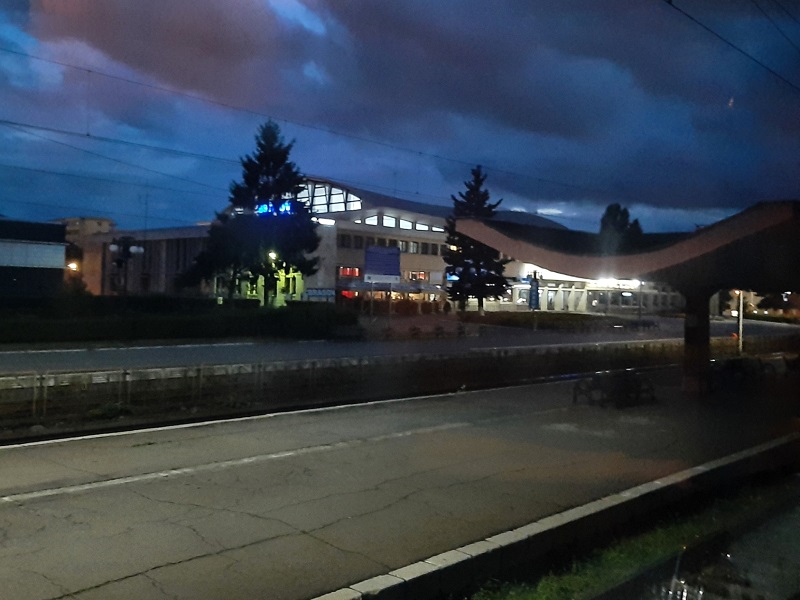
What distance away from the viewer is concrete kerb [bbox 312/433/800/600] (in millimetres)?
5738

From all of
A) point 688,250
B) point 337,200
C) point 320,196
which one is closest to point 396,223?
point 337,200

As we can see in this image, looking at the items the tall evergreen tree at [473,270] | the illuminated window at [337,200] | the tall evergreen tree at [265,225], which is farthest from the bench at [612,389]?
the illuminated window at [337,200]

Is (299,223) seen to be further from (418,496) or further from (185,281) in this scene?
(418,496)

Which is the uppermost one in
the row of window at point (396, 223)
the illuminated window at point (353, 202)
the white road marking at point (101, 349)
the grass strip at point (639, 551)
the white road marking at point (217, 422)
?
the illuminated window at point (353, 202)

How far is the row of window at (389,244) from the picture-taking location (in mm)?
68250

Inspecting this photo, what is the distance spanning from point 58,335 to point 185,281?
2138cm

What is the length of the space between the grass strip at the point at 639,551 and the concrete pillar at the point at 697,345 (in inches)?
443

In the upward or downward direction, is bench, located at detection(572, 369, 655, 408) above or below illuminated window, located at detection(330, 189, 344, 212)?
below

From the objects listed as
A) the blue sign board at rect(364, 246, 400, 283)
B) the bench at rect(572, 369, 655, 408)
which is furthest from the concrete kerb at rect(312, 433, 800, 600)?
the blue sign board at rect(364, 246, 400, 283)

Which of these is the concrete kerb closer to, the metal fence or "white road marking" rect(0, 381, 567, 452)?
"white road marking" rect(0, 381, 567, 452)

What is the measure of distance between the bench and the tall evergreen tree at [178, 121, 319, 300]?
30255 mm

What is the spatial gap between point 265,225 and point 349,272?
75.2 feet

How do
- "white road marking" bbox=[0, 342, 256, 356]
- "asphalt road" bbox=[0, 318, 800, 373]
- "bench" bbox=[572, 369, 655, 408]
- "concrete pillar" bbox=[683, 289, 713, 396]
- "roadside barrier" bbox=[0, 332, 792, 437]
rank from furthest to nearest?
"white road marking" bbox=[0, 342, 256, 356], "asphalt road" bbox=[0, 318, 800, 373], "concrete pillar" bbox=[683, 289, 713, 396], "bench" bbox=[572, 369, 655, 408], "roadside barrier" bbox=[0, 332, 792, 437]

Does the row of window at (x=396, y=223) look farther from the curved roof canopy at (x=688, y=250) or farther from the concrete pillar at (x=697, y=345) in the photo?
the curved roof canopy at (x=688, y=250)
